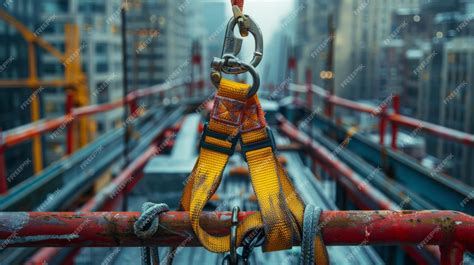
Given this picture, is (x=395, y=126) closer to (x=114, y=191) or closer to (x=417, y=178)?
(x=417, y=178)

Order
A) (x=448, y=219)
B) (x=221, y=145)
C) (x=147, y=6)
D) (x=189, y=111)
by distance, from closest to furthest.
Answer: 1. (x=448, y=219)
2. (x=221, y=145)
3. (x=189, y=111)
4. (x=147, y=6)

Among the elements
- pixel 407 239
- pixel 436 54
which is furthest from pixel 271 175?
pixel 436 54

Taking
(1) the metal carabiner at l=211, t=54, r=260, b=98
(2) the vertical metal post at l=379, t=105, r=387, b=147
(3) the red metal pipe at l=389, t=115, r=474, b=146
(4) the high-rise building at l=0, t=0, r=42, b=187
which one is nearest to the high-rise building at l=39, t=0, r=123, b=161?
(4) the high-rise building at l=0, t=0, r=42, b=187

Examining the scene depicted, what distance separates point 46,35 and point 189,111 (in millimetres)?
53410

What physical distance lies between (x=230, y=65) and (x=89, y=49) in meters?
64.5

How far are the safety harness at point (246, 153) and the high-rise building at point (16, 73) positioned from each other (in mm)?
38363

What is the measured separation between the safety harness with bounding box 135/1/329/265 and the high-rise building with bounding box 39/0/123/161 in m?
57.0

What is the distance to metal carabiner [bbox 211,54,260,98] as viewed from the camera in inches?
76.3

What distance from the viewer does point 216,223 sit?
1.84 metres

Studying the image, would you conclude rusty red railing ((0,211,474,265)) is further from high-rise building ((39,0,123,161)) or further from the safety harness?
high-rise building ((39,0,123,161))

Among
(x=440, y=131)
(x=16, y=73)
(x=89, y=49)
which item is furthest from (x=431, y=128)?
(x=89, y=49)

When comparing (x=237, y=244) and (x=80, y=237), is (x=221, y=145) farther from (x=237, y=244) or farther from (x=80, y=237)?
(x=80, y=237)

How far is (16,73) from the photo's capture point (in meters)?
39.6

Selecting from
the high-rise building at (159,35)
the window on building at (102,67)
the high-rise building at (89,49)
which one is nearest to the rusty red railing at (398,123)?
the high-rise building at (89,49)
